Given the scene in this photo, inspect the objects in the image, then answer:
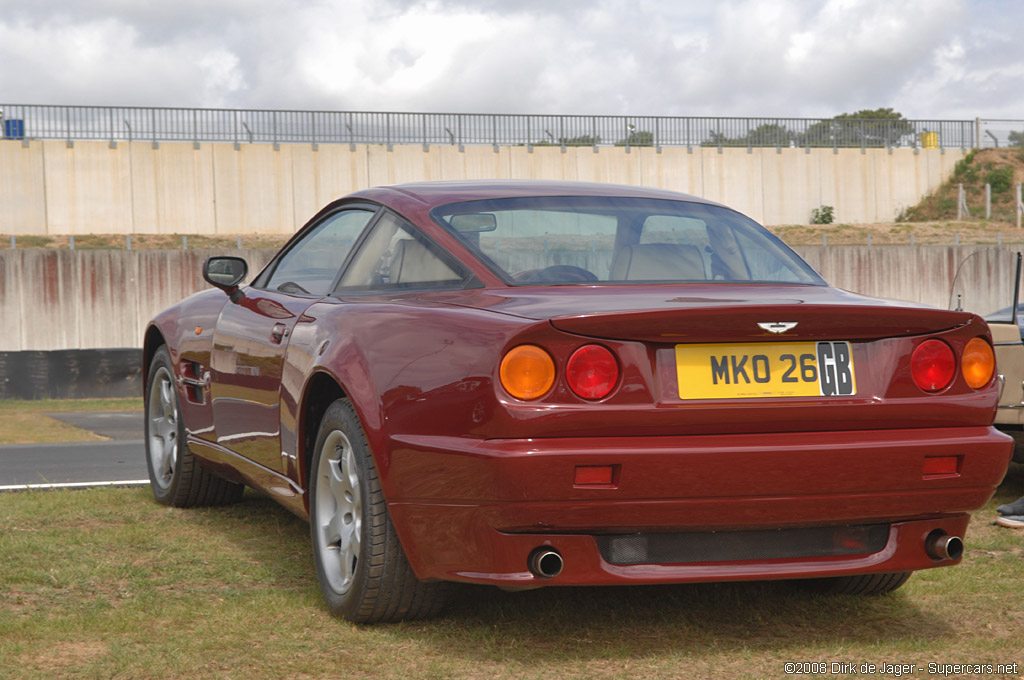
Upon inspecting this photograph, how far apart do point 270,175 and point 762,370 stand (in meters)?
48.4

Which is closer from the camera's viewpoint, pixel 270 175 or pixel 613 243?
pixel 613 243

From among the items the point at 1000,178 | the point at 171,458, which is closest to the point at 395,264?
the point at 171,458

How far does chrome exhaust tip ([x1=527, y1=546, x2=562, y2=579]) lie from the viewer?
3287 mm

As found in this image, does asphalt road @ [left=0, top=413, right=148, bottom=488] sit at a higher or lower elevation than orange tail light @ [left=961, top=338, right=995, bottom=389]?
lower

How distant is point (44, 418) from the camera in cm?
1515

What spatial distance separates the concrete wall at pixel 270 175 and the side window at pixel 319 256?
42251 mm

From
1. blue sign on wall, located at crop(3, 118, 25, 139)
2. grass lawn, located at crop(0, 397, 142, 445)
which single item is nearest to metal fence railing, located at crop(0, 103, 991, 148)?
blue sign on wall, located at crop(3, 118, 25, 139)

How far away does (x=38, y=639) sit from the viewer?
12.2 feet

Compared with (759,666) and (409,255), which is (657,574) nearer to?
(759,666)

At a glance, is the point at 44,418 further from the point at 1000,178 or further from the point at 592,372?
the point at 1000,178

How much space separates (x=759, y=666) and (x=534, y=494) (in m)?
0.88

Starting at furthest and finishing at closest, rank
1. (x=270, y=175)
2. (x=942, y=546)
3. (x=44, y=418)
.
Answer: (x=270, y=175)
(x=44, y=418)
(x=942, y=546)

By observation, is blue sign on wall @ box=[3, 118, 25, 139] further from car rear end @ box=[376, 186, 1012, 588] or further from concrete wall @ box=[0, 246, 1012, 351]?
car rear end @ box=[376, 186, 1012, 588]

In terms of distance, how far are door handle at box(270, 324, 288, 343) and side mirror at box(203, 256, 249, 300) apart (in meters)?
0.71
